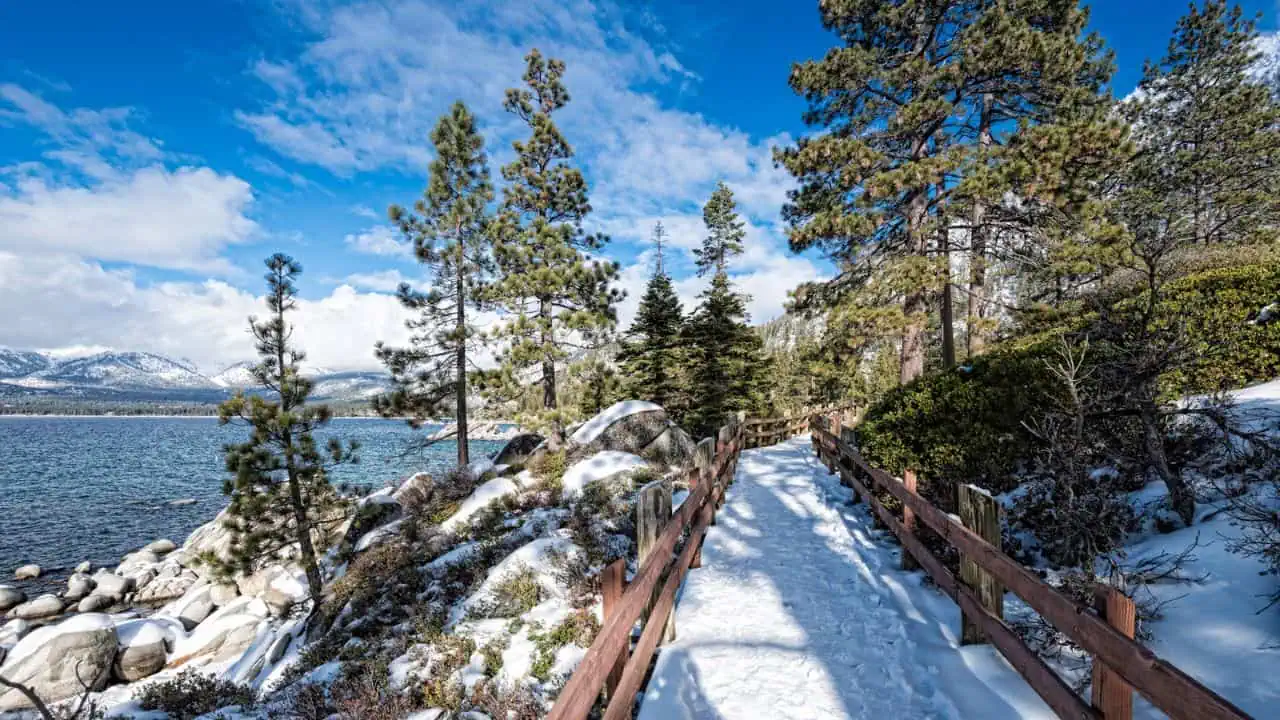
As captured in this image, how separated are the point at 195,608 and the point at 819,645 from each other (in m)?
20.8

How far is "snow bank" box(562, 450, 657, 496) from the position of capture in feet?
37.6

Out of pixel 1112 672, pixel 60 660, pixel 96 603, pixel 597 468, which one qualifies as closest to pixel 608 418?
pixel 597 468

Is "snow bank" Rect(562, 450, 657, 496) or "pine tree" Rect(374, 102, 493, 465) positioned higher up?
"pine tree" Rect(374, 102, 493, 465)

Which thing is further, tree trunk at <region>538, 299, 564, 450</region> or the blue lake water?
the blue lake water

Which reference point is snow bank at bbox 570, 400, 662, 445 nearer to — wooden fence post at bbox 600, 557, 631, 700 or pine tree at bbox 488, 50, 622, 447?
pine tree at bbox 488, 50, 622, 447

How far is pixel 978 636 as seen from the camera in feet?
12.6

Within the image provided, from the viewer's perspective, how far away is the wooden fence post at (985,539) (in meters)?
3.59

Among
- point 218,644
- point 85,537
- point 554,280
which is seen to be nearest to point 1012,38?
point 554,280

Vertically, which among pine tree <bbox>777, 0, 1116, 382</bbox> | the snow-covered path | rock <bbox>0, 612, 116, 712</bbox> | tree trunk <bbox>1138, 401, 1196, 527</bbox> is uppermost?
pine tree <bbox>777, 0, 1116, 382</bbox>

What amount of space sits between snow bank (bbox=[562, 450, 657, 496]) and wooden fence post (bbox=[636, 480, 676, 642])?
22.6 ft

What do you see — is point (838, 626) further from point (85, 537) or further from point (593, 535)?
point (85, 537)

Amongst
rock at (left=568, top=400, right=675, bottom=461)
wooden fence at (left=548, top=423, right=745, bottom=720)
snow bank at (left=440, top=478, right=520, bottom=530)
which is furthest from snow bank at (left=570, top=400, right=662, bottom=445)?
wooden fence at (left=548, top=423, right=745, bottom=720)

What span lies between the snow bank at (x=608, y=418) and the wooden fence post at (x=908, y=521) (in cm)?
990

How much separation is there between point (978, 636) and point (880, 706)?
113 cm
